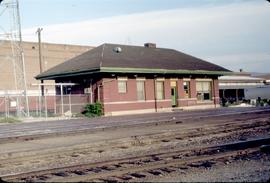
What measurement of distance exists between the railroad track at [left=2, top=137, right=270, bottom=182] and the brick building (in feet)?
80.4

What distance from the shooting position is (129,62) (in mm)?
39344

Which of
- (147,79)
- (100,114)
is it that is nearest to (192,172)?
(100,114)

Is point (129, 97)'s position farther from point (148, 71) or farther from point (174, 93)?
point (174, 93)

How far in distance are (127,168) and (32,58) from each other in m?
55.1

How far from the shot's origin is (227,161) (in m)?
9.93

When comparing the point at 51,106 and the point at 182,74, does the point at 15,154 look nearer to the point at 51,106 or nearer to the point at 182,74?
the point at 182,74

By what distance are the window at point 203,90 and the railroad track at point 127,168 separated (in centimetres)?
3390

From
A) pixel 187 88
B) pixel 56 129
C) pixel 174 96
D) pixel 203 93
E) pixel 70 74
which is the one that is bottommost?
pixel 56 129

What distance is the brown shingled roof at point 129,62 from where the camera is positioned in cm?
3747

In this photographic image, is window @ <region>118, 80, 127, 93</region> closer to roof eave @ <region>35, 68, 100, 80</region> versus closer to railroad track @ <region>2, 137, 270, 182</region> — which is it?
roof eave @ <region>35, 68, 100, 80</region>

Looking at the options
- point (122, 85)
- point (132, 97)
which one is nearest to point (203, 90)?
point (132, 97)

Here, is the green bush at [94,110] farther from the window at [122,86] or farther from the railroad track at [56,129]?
the railroad track at [56,129]

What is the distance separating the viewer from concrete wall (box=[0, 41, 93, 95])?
188 feet

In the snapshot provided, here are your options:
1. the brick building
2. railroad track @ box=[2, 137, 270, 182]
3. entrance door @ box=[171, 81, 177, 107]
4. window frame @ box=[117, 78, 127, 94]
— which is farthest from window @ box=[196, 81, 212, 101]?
railroad track @ box=[2, 137, 270, 182]
